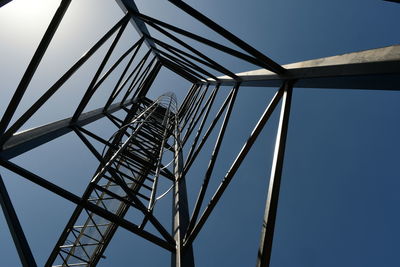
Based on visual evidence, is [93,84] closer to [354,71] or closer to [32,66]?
[32,66]

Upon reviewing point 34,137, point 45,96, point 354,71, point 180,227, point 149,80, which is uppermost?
point 149,80

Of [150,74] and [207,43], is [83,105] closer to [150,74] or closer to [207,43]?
[207,43]

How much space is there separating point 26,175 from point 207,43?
339 centimetres

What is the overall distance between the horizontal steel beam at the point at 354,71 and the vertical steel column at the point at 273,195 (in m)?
0.45

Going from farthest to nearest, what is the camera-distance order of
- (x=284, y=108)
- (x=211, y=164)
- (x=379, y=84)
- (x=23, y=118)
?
(x=211, y=164)
(x=23, y=118)
(x=284, y=108)
(x=379, y=84)

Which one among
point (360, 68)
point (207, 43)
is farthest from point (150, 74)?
point (360, 68)

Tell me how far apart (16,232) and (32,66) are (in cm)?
208

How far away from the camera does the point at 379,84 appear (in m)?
2.62

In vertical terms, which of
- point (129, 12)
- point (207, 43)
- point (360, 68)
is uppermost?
point (129, 12)

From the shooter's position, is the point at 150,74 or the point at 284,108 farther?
the point at 150,74

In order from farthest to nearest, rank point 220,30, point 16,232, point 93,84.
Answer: point 93,84 < point 220,30 < point 16,232

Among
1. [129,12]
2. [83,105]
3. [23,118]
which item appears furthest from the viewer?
[129,12]

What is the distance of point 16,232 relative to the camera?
365 centimetres

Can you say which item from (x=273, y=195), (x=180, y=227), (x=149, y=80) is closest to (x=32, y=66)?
(x=180, y=227)
